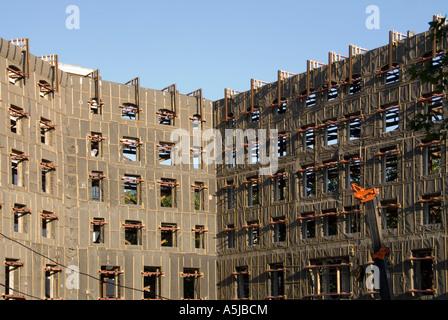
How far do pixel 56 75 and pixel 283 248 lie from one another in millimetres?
21302

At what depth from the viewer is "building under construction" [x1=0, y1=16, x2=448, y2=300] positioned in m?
53.3

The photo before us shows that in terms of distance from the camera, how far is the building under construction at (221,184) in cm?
5328

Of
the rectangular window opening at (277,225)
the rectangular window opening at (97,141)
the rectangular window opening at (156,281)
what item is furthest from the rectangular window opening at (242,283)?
the rectangular window opening at (97,141)

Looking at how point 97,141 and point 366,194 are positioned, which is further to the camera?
point 97,141

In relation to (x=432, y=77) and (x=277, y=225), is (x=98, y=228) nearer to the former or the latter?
(x=277, y=225)

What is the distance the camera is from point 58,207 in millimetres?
57594

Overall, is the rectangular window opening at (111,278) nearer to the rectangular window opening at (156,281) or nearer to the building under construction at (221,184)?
the building under construction at (221,184)

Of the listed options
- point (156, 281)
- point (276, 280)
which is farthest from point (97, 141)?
point (276, 280)

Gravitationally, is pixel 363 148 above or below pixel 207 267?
above

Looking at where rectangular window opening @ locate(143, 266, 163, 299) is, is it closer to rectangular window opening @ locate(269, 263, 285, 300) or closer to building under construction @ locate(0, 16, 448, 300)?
building under construction @ locate(0, 16, 448, 300)

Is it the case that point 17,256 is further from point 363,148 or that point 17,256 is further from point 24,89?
point 363,148

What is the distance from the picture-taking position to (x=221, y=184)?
66438 mm

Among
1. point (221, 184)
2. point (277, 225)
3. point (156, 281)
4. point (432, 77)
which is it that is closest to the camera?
point (432, 77)
